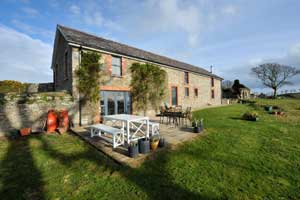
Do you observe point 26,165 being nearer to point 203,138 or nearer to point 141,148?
point 141,148

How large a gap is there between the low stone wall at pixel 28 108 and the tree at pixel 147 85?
179 inches

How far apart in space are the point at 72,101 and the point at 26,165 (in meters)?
4.52

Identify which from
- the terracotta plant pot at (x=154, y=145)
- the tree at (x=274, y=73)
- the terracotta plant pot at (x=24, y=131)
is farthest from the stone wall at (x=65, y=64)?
the tree at (x=274, y=73)

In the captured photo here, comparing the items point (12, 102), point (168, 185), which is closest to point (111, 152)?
point (168, 185)

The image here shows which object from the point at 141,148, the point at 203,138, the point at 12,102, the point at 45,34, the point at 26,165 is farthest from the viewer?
the point at 45,34

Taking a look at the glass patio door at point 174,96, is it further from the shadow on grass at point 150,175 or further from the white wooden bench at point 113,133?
the shadow on grass at point 150,175

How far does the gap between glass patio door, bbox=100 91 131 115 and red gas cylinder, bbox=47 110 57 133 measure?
2.57 metres

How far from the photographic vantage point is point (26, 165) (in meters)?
3.80

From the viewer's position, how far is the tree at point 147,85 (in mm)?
10613

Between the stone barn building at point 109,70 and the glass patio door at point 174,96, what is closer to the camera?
the stone barn building at point 109,70

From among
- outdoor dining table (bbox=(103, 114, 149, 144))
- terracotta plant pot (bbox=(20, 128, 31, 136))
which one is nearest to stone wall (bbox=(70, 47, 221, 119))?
terracotta plant pot (bbox=(20, 128, 31, 136))

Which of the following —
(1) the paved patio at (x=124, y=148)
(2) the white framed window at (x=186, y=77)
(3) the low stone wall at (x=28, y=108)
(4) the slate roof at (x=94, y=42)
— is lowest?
(1) the paved patio at (x=124, y=148)

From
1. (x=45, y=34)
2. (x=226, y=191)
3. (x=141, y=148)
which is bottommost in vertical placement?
(x=226, y=191)

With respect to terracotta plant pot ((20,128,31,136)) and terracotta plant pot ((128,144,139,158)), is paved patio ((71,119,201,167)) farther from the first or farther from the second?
terracotta plant pot ((20,128,31,136))
